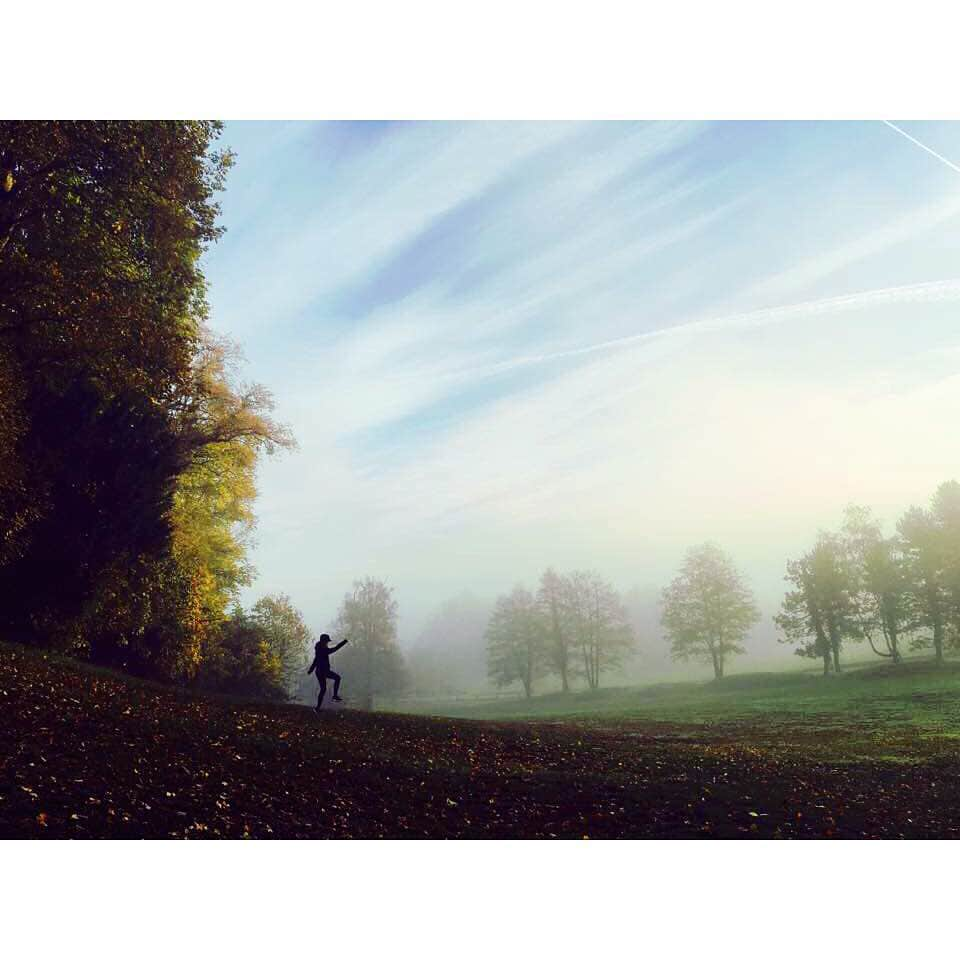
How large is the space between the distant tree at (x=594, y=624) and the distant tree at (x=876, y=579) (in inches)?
446

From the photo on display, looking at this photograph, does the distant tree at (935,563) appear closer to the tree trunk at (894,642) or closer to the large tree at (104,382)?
the tree trunk at (894,642)

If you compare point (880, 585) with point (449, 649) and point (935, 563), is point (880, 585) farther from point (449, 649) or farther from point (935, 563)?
point (449, 649)

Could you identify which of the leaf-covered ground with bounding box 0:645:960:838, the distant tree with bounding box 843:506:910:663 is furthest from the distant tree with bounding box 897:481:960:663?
the leaf-covered ground with bounding box 0:645:960:838

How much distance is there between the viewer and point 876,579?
29.9 m

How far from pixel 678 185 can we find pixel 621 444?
23.3ft

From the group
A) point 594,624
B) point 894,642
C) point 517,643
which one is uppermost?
point 594,624

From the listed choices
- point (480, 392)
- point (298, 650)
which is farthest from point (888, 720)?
point (298, 650)

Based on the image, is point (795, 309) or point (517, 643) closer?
point (795, 309)

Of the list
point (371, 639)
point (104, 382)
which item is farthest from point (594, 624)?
point (104, 382)

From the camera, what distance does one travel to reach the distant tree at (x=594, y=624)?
35.4m

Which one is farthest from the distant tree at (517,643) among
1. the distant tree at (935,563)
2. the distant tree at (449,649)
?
the distant tree at (935,563)

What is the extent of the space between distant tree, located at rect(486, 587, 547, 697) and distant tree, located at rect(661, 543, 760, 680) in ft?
24.2

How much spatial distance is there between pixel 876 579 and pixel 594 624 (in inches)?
529
